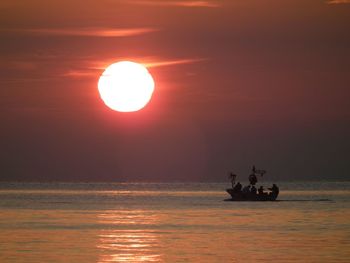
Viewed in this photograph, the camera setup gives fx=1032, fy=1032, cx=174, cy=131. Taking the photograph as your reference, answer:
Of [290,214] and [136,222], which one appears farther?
[290,214]

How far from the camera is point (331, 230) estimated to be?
6356 cm

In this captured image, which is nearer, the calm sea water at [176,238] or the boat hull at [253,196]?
the calm sea water at [176,238]

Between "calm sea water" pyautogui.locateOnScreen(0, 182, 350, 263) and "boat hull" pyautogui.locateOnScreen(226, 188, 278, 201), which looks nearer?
"calm sea water" pyautogui.locateOnScreen(0, 182, 350, 263)

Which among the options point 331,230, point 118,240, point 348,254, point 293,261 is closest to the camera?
point 293,261

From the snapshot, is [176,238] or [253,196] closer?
[176,238]

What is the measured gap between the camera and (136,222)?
7631cm

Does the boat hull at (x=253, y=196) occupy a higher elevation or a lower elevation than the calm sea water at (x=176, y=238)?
higher

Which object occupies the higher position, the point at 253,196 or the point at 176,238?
the point at 253,196

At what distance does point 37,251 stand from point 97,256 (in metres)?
3.93

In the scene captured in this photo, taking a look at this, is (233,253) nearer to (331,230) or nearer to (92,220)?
(331,230)

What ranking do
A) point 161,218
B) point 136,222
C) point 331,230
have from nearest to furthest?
point 331,230 < point 136,222 < point 161,218

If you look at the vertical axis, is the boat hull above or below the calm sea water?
above

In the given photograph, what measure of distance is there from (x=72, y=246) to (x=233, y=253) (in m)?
8.91

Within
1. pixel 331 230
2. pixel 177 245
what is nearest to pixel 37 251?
pixel 177 245
